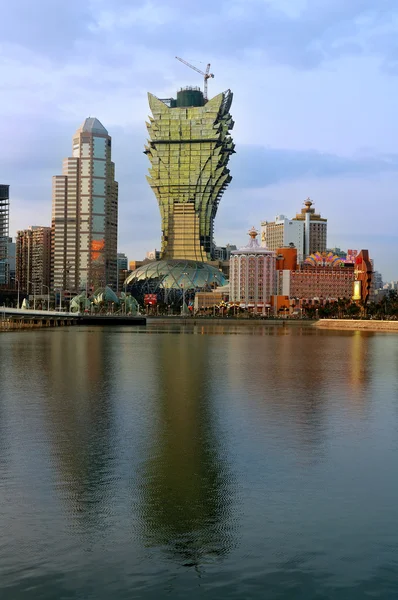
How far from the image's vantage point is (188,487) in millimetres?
23953

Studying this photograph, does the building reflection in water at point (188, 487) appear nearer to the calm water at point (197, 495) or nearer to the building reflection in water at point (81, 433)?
the calm water at point (197, 495)

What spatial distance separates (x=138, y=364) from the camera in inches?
2835

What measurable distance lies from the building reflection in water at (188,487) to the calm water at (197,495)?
8 centimetres

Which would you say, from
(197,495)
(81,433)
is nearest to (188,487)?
(197,495)

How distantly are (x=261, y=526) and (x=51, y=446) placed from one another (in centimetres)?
1242

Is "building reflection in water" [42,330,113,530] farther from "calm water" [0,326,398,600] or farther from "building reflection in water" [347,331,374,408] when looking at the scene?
"building reflection in water" [347,331,374,408]

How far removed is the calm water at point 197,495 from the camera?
1678 centimetres

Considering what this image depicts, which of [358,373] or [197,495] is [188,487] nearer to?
[197,495]

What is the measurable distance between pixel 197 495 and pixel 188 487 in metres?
0.92

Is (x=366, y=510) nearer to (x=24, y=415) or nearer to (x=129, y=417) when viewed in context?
(x=129, y=417)

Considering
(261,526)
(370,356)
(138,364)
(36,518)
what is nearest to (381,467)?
(261,526)

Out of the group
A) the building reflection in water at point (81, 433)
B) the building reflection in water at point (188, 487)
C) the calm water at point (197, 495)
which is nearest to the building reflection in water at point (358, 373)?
the calm water at point (197, 495)

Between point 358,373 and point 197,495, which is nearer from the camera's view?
point 197,495

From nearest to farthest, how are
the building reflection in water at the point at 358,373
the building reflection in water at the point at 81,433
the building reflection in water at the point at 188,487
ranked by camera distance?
the building reflection in water at the point at 188,487, the building reflection in water at the point at 81,433, the building reflection in water at the point at 358,373
